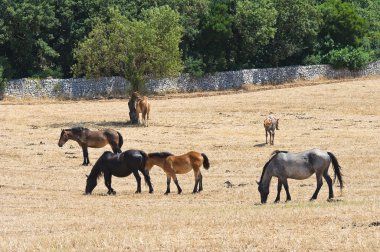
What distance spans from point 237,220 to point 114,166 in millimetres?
9160

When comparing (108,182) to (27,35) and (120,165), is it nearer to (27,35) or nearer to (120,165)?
(120,165)

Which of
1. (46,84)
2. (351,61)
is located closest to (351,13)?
(351,61)

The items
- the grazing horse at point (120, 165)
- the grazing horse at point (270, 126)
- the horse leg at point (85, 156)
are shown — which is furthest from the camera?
the grazing horse at point (270, 126)

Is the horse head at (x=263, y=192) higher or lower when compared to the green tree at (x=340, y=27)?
lower

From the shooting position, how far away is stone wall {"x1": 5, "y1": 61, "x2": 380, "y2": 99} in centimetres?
6431

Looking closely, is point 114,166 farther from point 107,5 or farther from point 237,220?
point 107,5

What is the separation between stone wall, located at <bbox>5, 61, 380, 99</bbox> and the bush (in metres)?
0.54

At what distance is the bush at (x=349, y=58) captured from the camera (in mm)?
73625

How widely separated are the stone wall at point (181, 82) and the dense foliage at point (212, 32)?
96cm

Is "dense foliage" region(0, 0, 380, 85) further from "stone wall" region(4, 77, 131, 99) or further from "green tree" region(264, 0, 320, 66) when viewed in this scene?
"stone wall" region(4, 77, 131, 99)

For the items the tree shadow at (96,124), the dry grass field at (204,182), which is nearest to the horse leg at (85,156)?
the dry grass field at (204,182)

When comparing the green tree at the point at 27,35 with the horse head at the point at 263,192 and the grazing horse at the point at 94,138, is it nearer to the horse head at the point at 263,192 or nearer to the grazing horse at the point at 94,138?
the grazing horse at the point at 94,138

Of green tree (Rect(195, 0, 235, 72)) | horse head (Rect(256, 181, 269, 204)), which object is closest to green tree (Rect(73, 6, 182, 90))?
green tree (Rect(195, 0, 235, 72))

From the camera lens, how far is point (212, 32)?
73062 millimetres
